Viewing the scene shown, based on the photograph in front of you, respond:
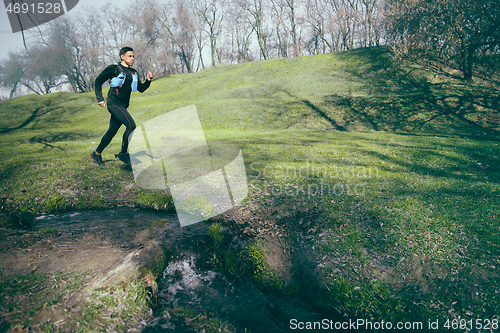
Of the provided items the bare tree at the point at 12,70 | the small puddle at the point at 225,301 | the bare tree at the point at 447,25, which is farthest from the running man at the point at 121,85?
→ the bare tree at the point at 12,70

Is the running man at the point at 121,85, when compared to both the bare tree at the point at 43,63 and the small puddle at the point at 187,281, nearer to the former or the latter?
the small puddle at the point at 187,281

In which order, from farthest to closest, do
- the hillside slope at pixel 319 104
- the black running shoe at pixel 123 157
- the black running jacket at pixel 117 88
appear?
1. the hillside slope at pixel 319 104
2. the black running shoe at pixel 123 157
3. the black running jacket at pixel 117 88

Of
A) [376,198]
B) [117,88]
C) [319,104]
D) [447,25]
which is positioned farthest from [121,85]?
[447,25]

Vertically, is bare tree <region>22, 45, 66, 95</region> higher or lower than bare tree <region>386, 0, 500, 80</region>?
higher

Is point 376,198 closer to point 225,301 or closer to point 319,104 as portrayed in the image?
point 225,301

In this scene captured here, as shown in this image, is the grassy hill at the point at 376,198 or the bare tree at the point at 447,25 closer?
the grassy hill at the point at 376,198

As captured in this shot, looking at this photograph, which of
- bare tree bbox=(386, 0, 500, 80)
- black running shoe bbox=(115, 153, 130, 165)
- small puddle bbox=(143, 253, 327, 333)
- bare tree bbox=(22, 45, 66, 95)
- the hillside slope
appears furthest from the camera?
bare tree bbox=(22, 45, 66, 95)

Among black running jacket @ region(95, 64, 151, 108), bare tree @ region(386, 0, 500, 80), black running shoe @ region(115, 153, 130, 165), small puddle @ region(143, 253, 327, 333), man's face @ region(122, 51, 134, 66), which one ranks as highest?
bare tree @ region(386, 0, 500, 80)

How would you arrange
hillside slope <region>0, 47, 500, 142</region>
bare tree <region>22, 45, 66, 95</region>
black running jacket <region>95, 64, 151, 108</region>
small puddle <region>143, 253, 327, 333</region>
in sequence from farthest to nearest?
bare tree <region>22, 45, 66, 95</region> → hillside slope <region>0, 47, 500, 142</region> → black running jacket <region>95, 64, 151, 108</region> → small puddle <region>143, 253, 327, 333</region>

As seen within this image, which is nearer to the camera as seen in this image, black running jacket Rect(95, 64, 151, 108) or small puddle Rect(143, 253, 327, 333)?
small puddle Rect(143, 253, 327, 333)

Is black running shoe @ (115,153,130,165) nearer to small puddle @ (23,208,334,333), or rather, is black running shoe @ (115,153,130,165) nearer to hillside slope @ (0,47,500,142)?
small puddle @ (23,208,334,333)

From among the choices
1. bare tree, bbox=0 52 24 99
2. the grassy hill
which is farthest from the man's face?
bare tree, bbox=0 52 24 99

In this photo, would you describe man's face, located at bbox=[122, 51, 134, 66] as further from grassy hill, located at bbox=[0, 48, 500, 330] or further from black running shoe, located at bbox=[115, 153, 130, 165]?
grassy hill, located at bbox=[0, 48, 500, 330]

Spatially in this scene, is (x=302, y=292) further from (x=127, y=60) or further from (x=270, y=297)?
(x=127, y=60)
